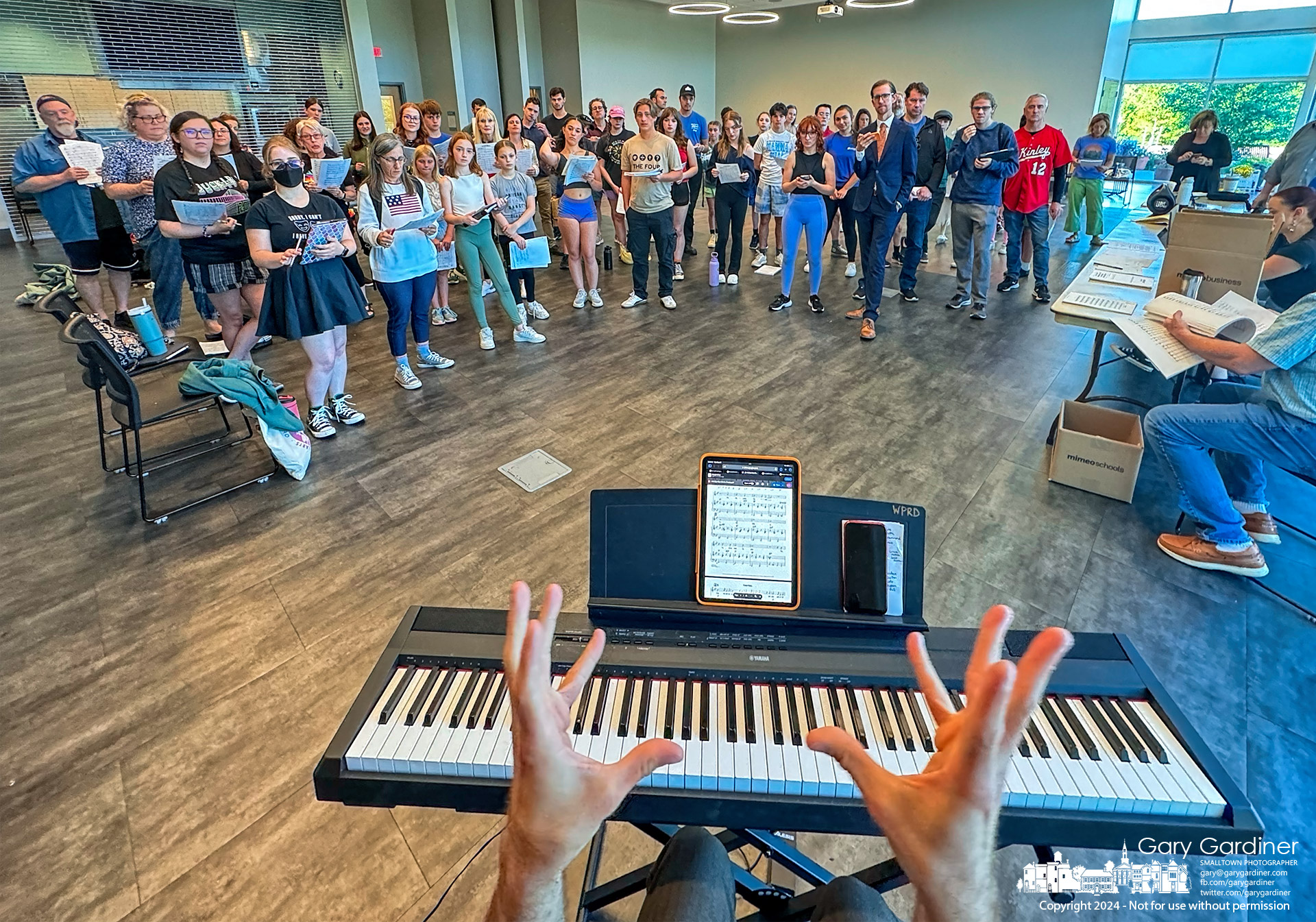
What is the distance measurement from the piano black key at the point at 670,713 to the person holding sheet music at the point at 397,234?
3446 millimetres

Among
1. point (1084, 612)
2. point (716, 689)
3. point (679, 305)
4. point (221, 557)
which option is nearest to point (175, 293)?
point (221, 557)

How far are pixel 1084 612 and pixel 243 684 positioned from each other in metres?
2.90

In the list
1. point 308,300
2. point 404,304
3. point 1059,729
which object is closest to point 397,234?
point 404,304

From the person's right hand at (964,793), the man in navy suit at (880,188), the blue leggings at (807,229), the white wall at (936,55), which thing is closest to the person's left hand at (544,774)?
the person's right hand at (964,793)

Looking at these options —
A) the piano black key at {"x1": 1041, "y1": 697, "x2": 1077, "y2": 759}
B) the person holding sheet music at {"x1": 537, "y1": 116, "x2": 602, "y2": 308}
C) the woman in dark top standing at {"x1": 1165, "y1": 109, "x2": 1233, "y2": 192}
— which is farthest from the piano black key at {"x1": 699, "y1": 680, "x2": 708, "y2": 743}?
the woman in dark top standing at {"x1": 1165, "y1": 109, "x2": 1233, "y2": 192}

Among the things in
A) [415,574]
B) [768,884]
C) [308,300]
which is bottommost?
[415,574]

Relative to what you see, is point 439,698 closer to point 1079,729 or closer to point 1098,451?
point 1079,729

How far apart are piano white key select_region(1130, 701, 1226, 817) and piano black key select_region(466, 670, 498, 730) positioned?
1.10m

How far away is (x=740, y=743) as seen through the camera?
42.9 inches

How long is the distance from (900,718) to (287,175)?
351cm

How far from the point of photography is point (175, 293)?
5.13 metres

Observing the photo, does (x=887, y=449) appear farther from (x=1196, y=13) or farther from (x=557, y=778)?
(x=1196, y=13)

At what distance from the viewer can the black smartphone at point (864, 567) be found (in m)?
1.22

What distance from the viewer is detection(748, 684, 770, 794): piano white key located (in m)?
1.04
